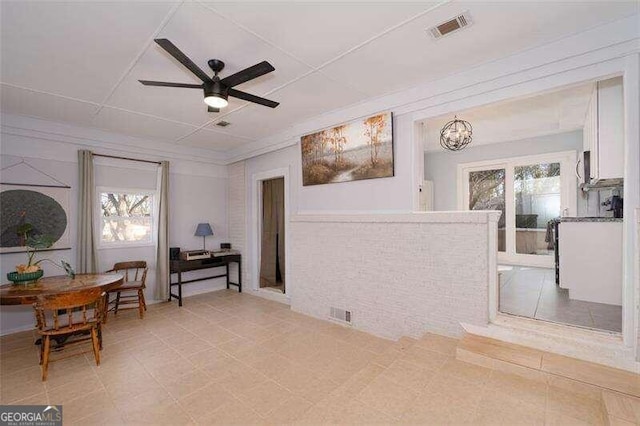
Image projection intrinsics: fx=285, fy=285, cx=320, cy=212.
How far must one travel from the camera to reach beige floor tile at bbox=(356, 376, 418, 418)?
6.18 feet

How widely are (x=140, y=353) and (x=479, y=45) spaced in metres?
4.63

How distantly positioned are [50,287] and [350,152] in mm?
3870

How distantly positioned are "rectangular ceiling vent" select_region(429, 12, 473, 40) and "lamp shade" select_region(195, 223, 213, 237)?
4913 millimetres

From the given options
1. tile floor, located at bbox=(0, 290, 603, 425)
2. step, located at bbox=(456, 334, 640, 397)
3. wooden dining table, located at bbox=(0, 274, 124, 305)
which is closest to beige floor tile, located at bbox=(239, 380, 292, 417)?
tile floor, located at bbox=(0, 290, 603, 425)

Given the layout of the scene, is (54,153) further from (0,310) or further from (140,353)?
(140,353)

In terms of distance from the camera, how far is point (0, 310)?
12.5 ft

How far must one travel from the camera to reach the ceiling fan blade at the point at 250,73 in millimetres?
2209

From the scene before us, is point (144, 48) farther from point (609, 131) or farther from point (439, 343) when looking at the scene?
point (609, 131)

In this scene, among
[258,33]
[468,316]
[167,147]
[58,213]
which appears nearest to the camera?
[258,33]

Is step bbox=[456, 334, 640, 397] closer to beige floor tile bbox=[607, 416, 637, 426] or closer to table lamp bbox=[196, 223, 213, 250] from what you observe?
beige floor tile bbox=[607, 416, 637, 426]

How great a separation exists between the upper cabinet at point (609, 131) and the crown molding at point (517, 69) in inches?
26.4

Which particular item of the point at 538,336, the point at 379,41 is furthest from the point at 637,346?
the point at 379,41

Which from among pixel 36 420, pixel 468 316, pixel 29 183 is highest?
pixel 29 183

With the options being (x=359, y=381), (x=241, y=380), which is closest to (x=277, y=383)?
(x=241, y=380)
